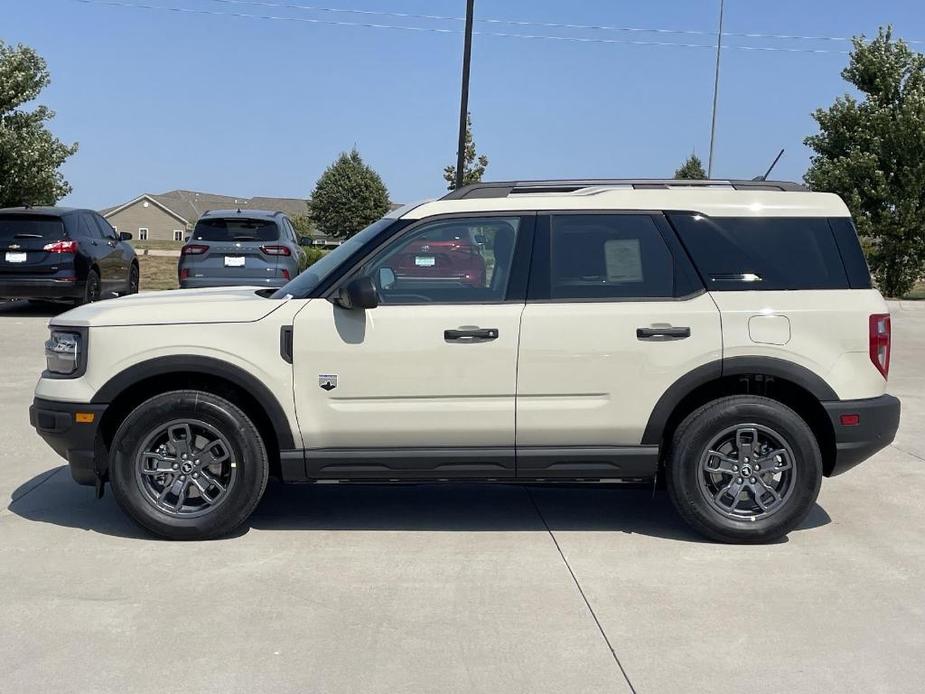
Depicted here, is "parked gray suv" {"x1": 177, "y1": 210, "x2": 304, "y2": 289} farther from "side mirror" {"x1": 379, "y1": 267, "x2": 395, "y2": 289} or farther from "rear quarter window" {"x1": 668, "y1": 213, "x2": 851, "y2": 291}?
"rear quarter window" {"x1": 668, "y1": 213, "x2": 851, "y2": 291}

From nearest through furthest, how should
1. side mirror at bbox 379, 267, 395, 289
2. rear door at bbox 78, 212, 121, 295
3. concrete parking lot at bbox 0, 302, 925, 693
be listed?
concrete parking lot at bbox 0, 302, 925, 693, side mirror at bbox 379, 267, 395, 289, rear door at bbox 78, 212, 121, 295

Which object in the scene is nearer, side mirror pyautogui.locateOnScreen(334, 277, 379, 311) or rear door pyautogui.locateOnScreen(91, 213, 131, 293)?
side mirror pyautogui.locateOnScreen(334, 277, 379, 311)

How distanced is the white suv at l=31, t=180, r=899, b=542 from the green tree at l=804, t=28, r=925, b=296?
1969cm

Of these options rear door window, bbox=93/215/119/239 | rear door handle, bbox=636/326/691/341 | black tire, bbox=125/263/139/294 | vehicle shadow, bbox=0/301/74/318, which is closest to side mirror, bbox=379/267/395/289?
rear door handle, bbox=636/326/691/341

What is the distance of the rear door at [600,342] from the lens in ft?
17.9

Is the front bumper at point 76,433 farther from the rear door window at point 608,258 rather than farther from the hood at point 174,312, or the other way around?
the rear door window at point 608,258

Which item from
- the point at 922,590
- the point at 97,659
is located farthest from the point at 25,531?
the point at 922,590

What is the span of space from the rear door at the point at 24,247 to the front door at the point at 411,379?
11.2 metres

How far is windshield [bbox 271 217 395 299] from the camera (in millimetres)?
5609

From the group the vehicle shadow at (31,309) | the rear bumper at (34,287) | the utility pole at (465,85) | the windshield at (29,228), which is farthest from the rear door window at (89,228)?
the utility pole at (465,85)

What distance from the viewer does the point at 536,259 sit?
5.59m

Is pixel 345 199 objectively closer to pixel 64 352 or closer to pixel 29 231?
pixel 29 231

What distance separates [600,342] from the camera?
544 cm

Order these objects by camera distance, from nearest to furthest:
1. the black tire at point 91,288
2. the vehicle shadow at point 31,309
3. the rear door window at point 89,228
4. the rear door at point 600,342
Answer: the rear door at point 600,342 → the black tire at point 91,288 → the rear door window at point 89,228 → the vehicle shadow at point 31,309
